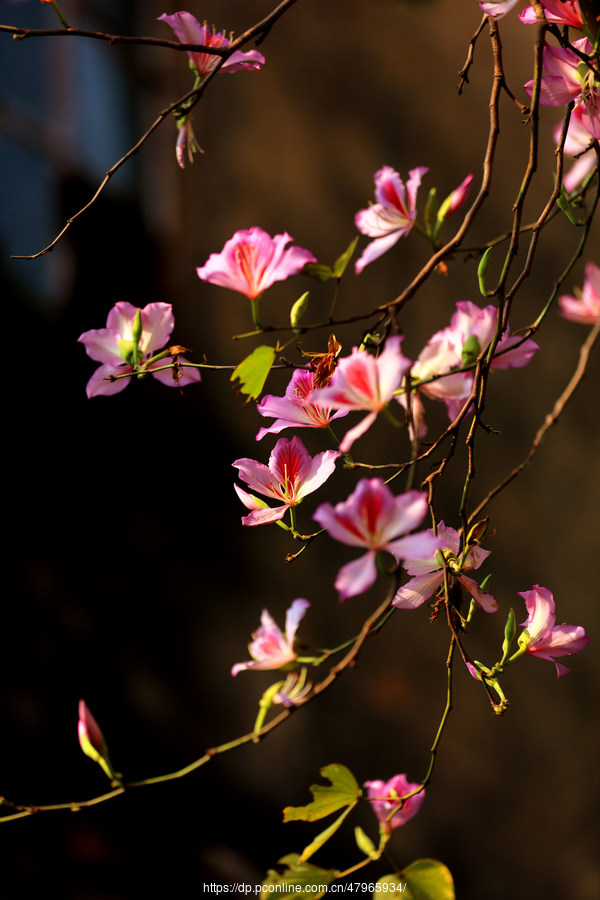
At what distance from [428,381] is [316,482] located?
0.10 metres

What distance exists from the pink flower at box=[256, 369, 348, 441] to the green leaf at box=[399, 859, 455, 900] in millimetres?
273

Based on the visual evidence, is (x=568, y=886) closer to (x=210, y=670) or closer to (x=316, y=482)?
(x=210, y=670)

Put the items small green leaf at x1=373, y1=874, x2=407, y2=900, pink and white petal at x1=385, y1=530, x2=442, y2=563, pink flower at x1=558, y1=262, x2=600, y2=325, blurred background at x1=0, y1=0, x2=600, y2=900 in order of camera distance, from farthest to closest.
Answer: blurred background at x1=0, y1=0, x2=600, y2=900 → pink flower at x1=558, y1=262, x2=600, y2=325 → small green leaf at x1=373, y1=874, x2=407, y2=900 → pink and white petal at x1=385, y1=530, x2=442, y2=563

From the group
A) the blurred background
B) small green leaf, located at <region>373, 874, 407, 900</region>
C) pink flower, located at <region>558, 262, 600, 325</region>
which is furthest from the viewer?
the blurred background

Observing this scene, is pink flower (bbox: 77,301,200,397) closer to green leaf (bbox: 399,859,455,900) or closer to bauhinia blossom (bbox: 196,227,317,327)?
bauhinia blossom (bbox: 196,227,317,327)

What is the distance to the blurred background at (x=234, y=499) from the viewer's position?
173 cm

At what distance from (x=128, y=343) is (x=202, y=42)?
0.24m

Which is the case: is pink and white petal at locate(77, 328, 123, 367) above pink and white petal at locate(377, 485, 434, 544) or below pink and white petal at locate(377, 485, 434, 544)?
above

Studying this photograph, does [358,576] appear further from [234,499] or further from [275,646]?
[234,499]

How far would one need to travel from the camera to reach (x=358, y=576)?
0.32 metres

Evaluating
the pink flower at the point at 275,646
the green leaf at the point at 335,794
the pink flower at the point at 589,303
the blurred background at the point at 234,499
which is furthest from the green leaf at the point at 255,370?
the blurred background at the point at 234,499

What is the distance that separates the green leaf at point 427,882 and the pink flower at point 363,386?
0.88 feet

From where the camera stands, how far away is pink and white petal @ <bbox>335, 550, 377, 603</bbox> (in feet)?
1.04

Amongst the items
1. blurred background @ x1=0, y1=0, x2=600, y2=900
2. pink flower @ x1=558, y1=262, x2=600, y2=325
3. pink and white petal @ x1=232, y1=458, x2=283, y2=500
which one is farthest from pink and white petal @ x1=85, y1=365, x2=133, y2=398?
blurred background @ x1=0, y1=0, x2=600, y2=900
